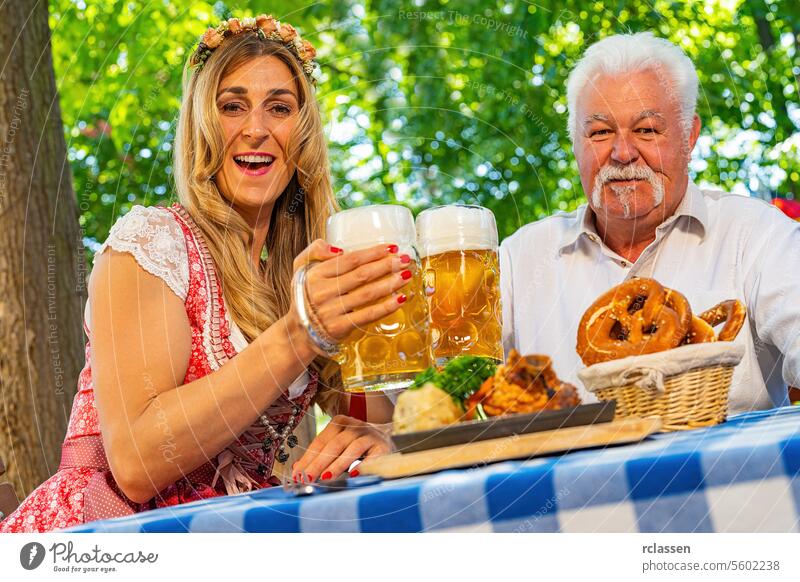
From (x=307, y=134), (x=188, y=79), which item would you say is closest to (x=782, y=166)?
(x=307, y=134)

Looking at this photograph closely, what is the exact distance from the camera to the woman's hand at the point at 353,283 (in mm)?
831

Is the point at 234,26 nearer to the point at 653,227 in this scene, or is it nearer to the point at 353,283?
the point at 353,283

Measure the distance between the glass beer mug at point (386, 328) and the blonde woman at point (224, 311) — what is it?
0.03m

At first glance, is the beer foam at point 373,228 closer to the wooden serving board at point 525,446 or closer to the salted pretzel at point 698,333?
the wooden serving board at point 525,446

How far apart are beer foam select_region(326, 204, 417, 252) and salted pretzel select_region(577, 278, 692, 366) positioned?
0.73ft

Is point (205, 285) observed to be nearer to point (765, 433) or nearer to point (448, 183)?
point (448, 183)

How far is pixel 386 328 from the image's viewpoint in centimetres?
90

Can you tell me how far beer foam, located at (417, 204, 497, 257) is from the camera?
947 millimetres

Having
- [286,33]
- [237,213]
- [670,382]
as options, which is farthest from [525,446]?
[286,33]

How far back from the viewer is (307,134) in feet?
3.99

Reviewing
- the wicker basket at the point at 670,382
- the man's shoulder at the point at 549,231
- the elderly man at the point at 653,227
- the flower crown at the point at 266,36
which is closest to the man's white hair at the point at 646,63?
the elderly man at the point at 653,227

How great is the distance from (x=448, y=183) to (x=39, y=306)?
3.62 ft

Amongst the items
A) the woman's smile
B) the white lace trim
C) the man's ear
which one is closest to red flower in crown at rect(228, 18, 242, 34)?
the woman's smile

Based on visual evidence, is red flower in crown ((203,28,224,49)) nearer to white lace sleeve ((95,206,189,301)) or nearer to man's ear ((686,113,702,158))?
white lace sleeve ((95,206,189,301))
